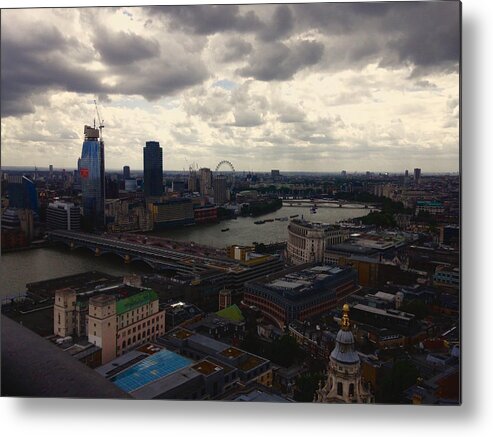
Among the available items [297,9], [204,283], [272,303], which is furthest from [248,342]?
[297,9]

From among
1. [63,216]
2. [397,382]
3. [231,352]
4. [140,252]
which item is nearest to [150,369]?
[231,352]

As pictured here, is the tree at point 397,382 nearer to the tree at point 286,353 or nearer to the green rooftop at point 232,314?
the tree at point 286,353

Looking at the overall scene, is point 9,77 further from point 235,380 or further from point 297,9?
point 235,380

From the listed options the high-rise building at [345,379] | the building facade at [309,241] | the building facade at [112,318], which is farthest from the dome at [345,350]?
the building facade at [309,241]

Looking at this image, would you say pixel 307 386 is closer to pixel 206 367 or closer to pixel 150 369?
pixel 206 367

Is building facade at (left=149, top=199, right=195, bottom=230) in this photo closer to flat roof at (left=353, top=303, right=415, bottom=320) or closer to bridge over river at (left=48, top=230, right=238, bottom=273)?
bridge over river at (left=48, top=230, right=238, bottom=273)
